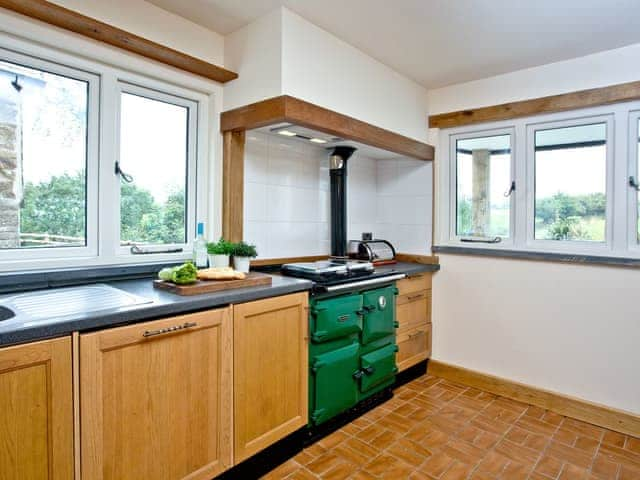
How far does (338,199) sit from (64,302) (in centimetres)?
192

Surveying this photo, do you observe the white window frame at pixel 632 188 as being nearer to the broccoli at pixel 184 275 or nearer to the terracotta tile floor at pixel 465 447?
the terracotta tile floor at pixel 465 447

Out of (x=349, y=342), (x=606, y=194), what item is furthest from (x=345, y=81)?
(x=606, y=194)

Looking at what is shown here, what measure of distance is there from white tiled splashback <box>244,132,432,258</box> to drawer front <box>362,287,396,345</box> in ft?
2.17

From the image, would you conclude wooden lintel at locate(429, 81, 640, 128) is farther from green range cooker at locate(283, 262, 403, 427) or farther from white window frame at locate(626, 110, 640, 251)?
green range cooker at locate(283, 262, 403, 427)

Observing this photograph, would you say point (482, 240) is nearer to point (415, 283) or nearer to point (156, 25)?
point (415, 283)

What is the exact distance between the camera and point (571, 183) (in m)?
2.69

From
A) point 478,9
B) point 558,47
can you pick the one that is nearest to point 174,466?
point 478,9

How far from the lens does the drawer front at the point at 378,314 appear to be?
2.47 meters

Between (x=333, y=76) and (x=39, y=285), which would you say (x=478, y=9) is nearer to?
(x=333, y=76)

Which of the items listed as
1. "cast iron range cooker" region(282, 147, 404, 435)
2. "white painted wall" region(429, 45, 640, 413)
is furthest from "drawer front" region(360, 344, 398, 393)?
"white painted wall" region(429, 45, 640, 413)

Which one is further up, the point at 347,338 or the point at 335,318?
the point at 335,318

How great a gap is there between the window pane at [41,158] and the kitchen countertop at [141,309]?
32 centimetres

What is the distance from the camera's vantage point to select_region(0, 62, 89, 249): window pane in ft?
5.67

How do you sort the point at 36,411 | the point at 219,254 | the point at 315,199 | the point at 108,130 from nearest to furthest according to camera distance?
the point at 36,411 → the point at 108,130 → the point at 219,254 → the point at 315,199
